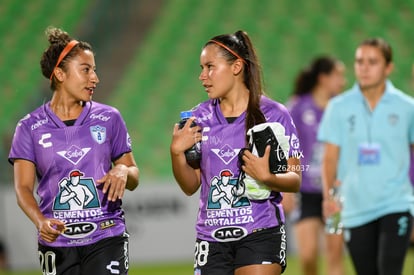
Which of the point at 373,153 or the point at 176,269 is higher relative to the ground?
the point at 373,153

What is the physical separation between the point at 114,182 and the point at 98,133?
1.16 feet

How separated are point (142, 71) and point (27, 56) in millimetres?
1956

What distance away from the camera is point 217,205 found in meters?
4.63

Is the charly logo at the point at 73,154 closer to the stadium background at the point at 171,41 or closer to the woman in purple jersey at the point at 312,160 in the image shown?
the woman in purple jersey at the point at 312,160

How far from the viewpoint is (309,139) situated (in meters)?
8.29

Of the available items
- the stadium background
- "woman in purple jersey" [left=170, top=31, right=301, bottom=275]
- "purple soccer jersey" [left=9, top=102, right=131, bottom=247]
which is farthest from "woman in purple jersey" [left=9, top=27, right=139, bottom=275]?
the stadium background

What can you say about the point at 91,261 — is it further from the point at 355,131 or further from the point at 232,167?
the point at 355,131

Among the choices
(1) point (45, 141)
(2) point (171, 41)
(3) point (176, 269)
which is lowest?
(3) point (176, 269)

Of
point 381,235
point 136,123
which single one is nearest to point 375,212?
point 381,235

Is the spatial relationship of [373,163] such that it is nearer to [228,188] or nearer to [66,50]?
[228,188]

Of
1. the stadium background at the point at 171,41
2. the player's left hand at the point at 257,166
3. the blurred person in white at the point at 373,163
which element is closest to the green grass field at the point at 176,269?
the stadium background at the point at 171,41

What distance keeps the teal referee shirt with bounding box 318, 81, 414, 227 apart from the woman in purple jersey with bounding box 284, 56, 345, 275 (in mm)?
1507

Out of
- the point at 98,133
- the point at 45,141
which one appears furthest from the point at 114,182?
the point at 45,141

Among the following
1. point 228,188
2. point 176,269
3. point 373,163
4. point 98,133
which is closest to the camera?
point 228,188
